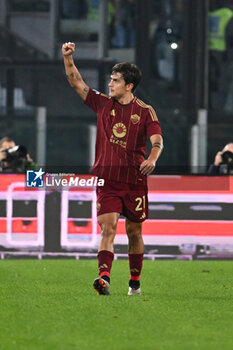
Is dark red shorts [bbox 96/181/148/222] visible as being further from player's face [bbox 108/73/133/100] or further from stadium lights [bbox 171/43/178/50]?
stadium lights [bbox 171/43/178/50]

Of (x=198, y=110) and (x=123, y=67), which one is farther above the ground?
(x=123, y=67)

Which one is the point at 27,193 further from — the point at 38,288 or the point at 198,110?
the point at 198,110

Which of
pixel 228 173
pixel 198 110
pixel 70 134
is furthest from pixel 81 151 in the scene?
pixel 228 173

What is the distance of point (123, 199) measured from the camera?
10305 mm

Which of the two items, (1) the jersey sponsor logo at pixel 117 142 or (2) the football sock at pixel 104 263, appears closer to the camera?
(2) the football sock at pixel 104 263

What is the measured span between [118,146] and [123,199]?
46 centimetres

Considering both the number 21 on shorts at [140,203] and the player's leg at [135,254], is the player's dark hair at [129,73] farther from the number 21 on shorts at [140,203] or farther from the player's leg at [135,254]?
the player's leg at [135,254]

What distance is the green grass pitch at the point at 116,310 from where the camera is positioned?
25.4ft

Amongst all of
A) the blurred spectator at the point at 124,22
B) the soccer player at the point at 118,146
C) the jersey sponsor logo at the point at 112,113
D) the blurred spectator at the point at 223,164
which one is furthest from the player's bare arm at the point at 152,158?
the blurred spectator at the point at 124,22

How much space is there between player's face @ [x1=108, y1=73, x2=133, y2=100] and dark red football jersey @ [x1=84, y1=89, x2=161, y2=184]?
73mm

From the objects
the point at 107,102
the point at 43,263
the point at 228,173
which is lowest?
the point at 43,263

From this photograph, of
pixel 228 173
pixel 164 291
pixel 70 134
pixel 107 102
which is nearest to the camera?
pixel 107 102

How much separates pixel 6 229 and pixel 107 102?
5.10 m

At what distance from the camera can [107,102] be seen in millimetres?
10273
